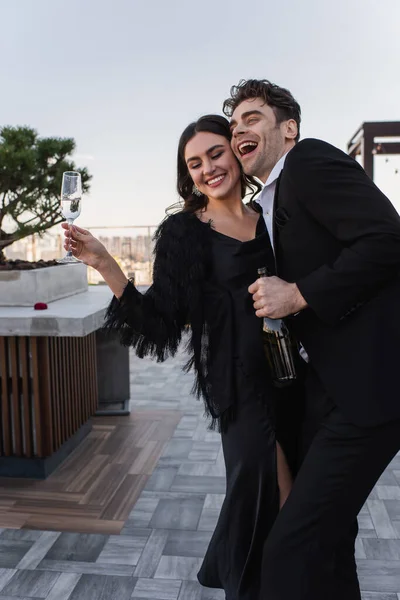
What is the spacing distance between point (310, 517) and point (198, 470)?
1.80 meters

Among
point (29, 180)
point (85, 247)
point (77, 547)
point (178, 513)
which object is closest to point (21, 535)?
point (77, 547)

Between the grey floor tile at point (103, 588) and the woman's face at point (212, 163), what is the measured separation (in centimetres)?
131

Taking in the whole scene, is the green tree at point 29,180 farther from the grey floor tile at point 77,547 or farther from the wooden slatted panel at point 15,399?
the grey floor tile at point 77,547

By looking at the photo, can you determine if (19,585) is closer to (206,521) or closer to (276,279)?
(206,521)

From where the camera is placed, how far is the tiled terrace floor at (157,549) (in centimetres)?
184

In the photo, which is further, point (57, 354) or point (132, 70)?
point (132, 70)

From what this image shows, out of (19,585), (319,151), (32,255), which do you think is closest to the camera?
(319,151)

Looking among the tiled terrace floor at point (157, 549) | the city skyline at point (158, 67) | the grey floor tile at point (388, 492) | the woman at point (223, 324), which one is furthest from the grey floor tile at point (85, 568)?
the city skyline at point (158, 67)

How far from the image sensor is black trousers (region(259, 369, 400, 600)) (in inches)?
44.0

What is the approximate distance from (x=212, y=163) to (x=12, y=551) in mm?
1626

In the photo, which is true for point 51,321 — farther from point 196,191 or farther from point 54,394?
point 196,191

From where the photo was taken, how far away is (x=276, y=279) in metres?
1.17

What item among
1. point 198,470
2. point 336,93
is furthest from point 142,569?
point 336,93

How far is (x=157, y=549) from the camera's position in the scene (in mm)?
2094
